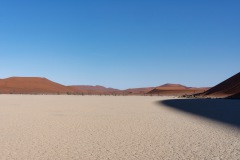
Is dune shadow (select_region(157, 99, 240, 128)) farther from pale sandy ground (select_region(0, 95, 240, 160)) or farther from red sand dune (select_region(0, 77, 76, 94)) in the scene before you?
red sand dune (select_region(0, 77, 76, 94))

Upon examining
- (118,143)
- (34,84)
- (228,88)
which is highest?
(34,84)

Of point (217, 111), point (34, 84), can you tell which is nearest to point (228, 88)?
point (217, 111)

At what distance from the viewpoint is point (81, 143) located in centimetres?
890

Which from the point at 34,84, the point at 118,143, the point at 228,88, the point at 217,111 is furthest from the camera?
the point at 34,84

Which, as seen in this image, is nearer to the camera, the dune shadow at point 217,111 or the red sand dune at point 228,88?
the dune shadow at point 217,111

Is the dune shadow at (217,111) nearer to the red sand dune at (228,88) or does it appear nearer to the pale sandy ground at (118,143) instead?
the pale sandy ground at (118,143)

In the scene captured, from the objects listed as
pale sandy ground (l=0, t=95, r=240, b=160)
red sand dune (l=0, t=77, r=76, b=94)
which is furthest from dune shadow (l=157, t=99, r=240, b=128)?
red sand dune (l=0, t=77, r=76, b=94)

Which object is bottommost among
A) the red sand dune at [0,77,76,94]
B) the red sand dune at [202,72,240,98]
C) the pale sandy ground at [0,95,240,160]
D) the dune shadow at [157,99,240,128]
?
the pale sandy ground at [0,95,240,160]

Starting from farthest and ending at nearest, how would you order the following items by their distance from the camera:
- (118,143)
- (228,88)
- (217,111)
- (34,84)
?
(34,84) < (228,88) < (217,111) < (118,143)

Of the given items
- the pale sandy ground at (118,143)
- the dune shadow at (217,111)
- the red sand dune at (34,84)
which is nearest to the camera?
the pale sandy ground at (118,143)

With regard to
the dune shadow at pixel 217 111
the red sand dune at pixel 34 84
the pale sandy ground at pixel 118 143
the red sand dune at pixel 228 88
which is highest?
the red sand dune at pixel 34 84

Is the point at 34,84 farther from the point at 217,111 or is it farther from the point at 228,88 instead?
the point at 217,111

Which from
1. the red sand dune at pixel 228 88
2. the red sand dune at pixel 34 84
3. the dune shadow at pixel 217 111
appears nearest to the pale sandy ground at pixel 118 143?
the dune shadow at pixel 217 111

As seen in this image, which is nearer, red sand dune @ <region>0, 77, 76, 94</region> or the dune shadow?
the dune shadow
